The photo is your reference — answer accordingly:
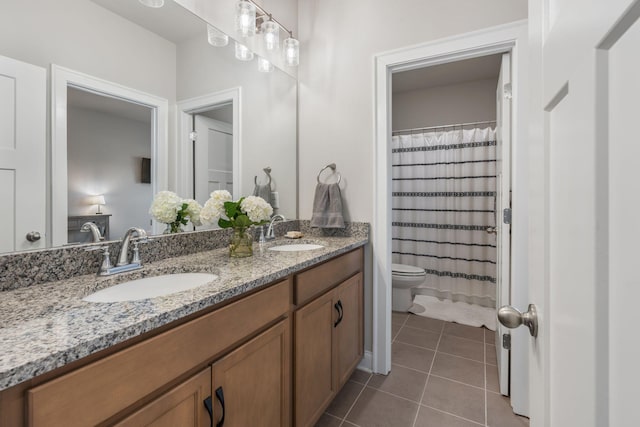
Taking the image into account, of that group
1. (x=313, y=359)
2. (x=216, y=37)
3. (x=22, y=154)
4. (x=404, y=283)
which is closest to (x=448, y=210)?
(x=404, y=283)

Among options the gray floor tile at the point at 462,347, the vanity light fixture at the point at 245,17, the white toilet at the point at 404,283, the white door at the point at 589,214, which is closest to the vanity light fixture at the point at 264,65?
the vanity light fixture at the point at 245,17

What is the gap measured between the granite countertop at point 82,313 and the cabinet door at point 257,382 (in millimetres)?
206

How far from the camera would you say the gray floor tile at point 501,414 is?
1537 mm

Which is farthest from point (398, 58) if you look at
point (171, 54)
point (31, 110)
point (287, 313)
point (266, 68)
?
point (31, 110)

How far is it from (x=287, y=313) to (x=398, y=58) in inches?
64.7

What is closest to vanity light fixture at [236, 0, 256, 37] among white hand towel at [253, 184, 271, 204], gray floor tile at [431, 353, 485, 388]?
white hand towel at [253, 184, 271, 204]

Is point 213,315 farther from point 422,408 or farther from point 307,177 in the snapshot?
point 307,177

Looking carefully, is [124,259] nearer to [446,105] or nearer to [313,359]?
[313,359]

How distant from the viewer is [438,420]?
5.08 ft

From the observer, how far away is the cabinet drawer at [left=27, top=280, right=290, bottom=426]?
20.9 inches

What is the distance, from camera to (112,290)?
976mm

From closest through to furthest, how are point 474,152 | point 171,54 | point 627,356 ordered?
point 627,356 → point 171,54 → point 474,152

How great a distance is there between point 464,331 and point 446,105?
2.45m

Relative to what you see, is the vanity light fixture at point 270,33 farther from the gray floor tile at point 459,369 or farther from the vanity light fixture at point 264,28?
the gray floor tile at point 459,369
